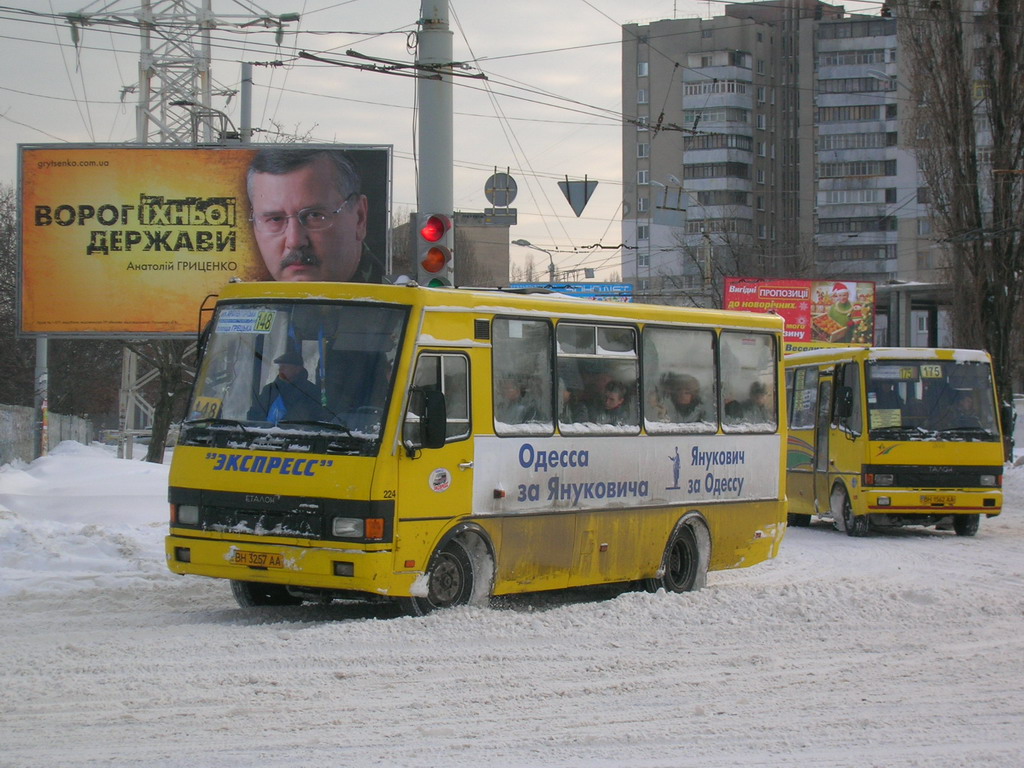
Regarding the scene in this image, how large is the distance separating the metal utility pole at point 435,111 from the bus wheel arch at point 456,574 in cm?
484

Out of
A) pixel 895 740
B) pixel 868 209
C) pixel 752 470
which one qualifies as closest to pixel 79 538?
pixel 752 470

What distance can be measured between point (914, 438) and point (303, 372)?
40.4ft

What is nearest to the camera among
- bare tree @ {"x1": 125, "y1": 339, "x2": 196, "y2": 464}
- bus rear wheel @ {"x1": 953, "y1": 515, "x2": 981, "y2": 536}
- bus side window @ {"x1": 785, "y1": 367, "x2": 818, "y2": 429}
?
bus rear wheel @ {"x1": 953, "y1": 515, "x2": 981, "y2": 536}

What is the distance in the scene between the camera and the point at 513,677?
8.40 m

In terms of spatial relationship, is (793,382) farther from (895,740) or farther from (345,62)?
(895,740)

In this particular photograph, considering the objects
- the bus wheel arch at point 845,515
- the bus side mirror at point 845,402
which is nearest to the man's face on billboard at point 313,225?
the bus side mirror at point 845,402

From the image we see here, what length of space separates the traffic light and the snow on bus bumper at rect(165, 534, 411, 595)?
486cm

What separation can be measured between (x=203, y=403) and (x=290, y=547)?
59.8 inches

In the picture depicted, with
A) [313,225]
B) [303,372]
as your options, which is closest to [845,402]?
[313,225]

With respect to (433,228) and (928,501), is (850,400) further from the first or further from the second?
(433,228)

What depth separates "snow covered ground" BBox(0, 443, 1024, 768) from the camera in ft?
22.1

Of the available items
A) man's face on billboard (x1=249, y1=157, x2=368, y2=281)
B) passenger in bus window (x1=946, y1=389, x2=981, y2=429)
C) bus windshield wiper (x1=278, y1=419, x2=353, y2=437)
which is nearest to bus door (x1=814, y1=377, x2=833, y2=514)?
passenger in bus window (x1=946, y1=389, x2=981, y2=429)

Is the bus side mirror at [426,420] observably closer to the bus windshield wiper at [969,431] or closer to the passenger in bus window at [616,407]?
the passenger in bus window at [616,407]

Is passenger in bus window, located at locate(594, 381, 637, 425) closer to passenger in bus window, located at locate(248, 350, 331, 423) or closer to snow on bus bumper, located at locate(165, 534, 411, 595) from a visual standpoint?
snow on bus bumper, located at locate(165, 534, 411, 595)
